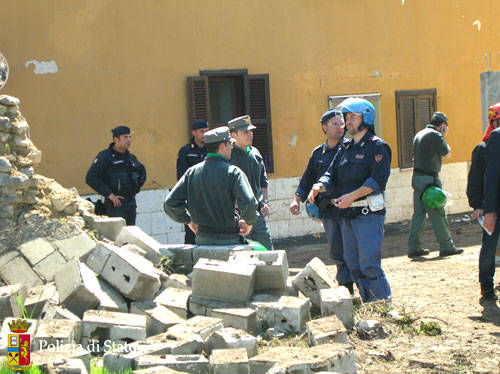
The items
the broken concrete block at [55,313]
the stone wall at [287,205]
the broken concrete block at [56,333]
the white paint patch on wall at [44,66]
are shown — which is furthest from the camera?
the stone wall at [287,205]

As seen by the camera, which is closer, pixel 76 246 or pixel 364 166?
pixel 364 166

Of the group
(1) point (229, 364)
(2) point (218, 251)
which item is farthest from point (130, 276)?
(1) point (229, 364)

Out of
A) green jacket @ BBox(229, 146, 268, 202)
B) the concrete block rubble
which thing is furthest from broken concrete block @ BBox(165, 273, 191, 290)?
green jacket @ BBox(229, 146, 268, 202)

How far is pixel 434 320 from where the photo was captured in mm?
5820

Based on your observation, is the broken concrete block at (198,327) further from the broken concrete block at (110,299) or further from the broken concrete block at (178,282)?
the broken concrete block at (178,282)

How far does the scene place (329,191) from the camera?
632cm

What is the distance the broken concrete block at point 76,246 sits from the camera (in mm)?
6043

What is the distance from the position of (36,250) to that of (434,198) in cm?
541

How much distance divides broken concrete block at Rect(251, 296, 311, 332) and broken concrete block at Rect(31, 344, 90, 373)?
5.01ft

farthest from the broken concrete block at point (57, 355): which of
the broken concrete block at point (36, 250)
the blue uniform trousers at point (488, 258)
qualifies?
the blue uniform trousers at point (488, 258)

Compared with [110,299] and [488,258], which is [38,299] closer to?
[110,299]

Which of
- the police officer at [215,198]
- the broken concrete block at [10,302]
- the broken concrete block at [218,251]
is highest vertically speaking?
the police officer at [215,198]

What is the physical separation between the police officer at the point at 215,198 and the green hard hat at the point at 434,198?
12.7ft

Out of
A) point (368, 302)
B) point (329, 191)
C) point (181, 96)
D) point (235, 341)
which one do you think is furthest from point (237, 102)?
point (235, 341)
